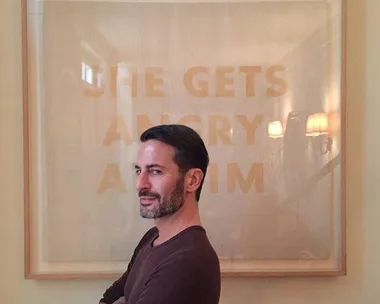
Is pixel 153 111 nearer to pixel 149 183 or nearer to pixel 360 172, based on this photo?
pixel 149 183

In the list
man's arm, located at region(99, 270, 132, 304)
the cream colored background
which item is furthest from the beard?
the cream colored background

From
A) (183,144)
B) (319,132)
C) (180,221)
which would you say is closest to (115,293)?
(180,221)

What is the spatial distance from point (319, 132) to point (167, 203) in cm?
61

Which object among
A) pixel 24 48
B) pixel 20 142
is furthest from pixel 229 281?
pixel 24 48

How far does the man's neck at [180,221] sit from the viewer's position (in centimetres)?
121

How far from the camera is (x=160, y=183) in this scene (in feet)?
3.93

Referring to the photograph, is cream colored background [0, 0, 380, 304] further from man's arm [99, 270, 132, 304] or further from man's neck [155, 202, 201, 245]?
man's neck [155, 202, 201, 245]

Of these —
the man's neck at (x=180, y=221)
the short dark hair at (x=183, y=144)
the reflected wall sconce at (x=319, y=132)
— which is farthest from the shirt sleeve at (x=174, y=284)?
the reflected wall sconce at (x=319, y=132)

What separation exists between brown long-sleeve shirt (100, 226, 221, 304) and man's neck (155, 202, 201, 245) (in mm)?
27

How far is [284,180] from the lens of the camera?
1558mm

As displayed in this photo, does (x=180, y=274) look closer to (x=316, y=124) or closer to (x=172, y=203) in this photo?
(x=172, y=203)

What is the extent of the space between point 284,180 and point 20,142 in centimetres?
82

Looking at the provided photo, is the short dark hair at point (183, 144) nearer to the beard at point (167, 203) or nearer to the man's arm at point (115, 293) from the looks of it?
the beard at point (167, 203)

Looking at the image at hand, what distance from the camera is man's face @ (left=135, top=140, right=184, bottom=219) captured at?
1.19 meters
